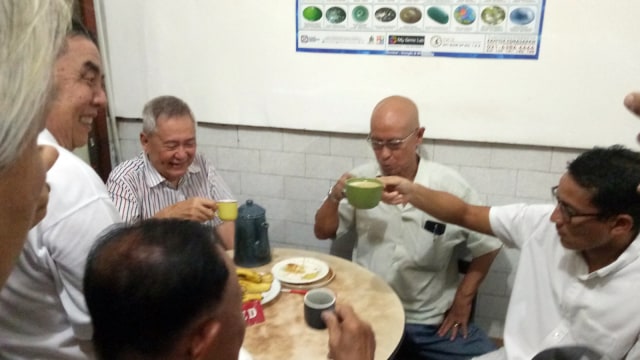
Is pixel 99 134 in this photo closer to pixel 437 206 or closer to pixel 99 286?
pixel 437 206

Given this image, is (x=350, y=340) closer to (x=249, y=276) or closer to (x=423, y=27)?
(x=249, y=276)

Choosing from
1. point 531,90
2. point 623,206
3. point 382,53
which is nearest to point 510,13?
point 531,90

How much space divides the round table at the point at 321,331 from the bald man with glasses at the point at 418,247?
29cm

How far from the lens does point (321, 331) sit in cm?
158

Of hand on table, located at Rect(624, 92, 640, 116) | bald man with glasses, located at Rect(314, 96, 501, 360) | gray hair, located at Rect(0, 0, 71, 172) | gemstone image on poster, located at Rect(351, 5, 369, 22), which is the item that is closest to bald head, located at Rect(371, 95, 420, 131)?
bald man with glasses, located at Rect(314, 96, 501, 360)

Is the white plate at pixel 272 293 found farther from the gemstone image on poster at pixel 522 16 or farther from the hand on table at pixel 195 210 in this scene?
the gemstone image on poster at pixel 522 16

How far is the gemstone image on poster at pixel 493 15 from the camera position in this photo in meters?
2.24

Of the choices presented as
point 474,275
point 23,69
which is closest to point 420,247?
point 474,275

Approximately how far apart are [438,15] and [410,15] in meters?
0.13

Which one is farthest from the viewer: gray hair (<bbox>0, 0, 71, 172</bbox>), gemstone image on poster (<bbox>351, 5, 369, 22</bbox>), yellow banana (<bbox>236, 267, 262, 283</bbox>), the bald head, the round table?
gemstone image on poster (<bbox>351, 5, 369, 22</bbox>)

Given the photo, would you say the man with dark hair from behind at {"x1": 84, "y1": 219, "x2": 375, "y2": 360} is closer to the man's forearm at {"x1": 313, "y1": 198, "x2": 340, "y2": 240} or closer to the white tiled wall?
the man's forearm at {"x1": 313, "y1": 198, "x2": 340, "y2": 240}

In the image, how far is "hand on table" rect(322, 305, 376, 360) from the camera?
Result: 1.22 m

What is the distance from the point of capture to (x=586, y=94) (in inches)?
87.4

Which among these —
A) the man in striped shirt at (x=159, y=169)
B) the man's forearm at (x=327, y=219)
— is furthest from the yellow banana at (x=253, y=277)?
the man's forearm at (x=327, y=219)
